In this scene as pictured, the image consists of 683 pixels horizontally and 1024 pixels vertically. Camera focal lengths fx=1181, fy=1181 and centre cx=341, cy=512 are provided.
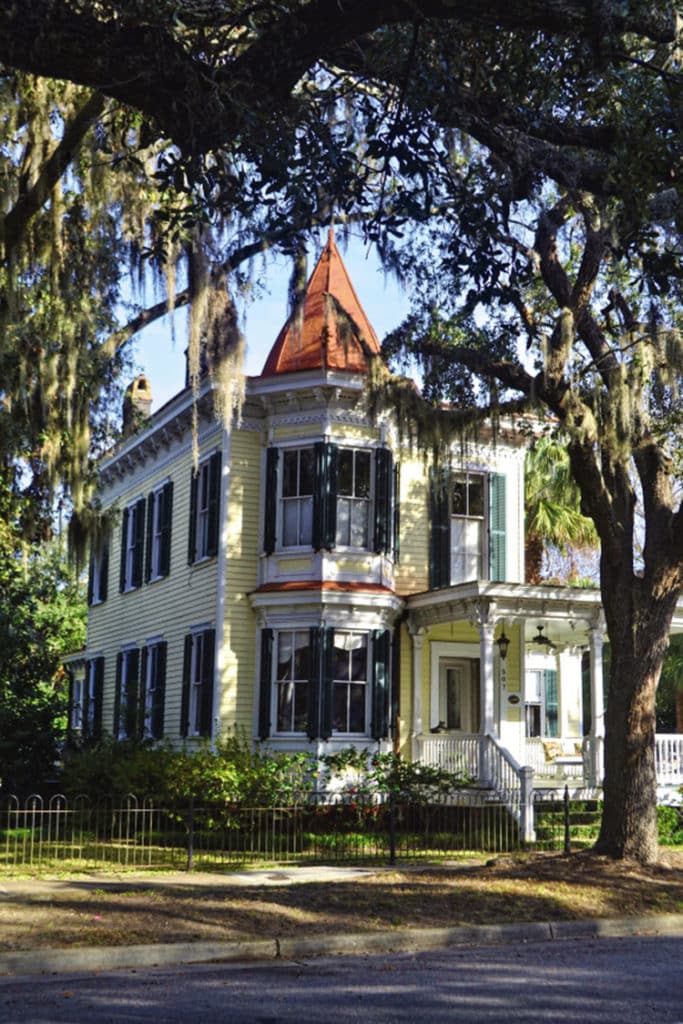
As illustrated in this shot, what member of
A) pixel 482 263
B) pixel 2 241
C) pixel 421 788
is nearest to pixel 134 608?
pixel 421 788

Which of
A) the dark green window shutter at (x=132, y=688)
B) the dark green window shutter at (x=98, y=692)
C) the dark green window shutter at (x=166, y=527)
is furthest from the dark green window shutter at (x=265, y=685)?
the dark green window shutter at (x=98, y=692)

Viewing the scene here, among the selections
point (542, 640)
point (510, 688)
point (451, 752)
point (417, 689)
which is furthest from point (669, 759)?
point (417, 689)

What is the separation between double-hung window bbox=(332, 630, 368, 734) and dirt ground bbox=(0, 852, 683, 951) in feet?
23.5

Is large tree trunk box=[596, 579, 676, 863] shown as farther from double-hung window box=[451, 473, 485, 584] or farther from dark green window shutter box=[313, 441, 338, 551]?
double-hung window box=[451, 473, 485, 584]

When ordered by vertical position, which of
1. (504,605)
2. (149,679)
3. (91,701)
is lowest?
(91,701)

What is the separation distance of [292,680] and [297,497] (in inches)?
134

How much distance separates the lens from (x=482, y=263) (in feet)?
30.7

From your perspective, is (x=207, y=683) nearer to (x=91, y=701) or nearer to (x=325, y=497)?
(x=325, y=497)

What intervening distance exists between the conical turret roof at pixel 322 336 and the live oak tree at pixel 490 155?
6471 mm

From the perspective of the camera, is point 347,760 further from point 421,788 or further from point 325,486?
point 325,486

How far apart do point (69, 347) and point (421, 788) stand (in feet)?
31.0

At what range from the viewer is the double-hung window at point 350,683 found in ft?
70.8

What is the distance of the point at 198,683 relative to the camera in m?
23.1

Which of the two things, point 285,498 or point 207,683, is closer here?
point 285,498
